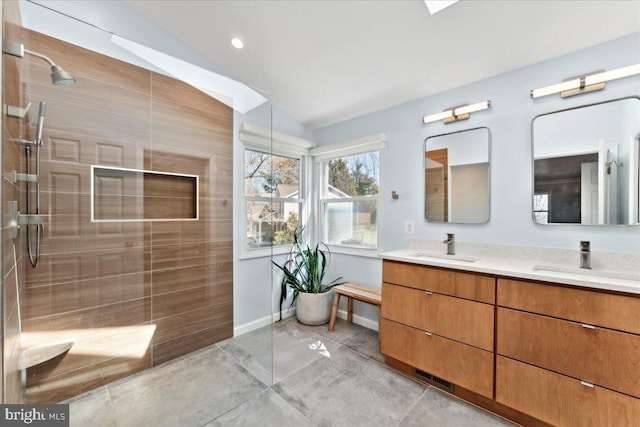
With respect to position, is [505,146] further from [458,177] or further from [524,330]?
[524,330]

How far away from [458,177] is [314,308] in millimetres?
1863

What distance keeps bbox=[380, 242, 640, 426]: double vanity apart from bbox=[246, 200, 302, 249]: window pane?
1.27 meters

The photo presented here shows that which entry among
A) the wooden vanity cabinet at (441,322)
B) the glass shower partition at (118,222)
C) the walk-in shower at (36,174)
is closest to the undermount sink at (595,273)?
the wooden vanity cabinet at (441,322)

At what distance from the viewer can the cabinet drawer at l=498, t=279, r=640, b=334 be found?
1201 millimetres

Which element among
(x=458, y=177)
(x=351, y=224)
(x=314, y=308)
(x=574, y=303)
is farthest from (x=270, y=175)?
(x=574, y=303)

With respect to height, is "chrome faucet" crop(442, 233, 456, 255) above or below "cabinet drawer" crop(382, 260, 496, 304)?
above

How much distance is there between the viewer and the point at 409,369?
1.93 metres

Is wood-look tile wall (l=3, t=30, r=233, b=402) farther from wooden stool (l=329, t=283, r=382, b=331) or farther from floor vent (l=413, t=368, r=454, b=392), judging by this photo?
floor vent (l=413, t=368, r=454, b=392)

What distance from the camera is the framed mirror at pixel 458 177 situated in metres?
2.05

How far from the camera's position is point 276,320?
2.88 meters

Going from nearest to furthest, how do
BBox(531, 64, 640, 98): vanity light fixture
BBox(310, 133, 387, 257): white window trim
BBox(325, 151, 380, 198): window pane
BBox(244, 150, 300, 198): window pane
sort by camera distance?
1. BBox(531, 64, 640, 98): vanity light fixture
2. BBox(244, 150, 300, 198): window pane
3. BBox(310, 133, 387, 257): white window trim
4. BBox(325, 151, 380, 198): window pane

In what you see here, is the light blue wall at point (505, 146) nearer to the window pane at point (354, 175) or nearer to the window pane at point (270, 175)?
the window pane at point (354, 175)

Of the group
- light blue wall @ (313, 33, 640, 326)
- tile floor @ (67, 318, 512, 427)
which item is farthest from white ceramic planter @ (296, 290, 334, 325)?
tile floor @ (67, 318, 512, 427)

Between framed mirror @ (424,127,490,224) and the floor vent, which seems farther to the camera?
framed mirror @ (424,127,490,224)
